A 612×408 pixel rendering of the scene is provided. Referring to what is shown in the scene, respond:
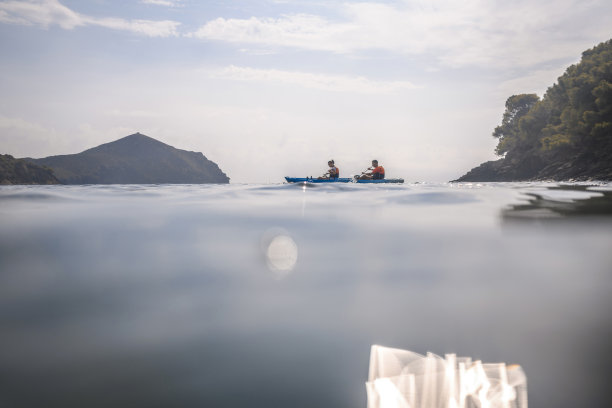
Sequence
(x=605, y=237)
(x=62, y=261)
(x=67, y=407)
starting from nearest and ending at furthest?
(x=67, y=407)
(x=62, y=261)
(x=605, y=237)

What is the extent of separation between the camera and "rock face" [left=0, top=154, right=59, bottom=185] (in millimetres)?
82188

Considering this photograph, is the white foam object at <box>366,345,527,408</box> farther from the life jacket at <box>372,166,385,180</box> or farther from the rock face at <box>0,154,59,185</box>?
the rock face at <box>0,154,59,185</box>

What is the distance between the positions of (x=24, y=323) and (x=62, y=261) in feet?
8.24

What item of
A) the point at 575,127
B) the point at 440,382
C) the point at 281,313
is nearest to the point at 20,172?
the point at 281,313

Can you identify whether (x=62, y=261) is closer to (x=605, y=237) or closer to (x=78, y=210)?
(x=78, y=210)

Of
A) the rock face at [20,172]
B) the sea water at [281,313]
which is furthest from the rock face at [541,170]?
the rock face at [20,172]

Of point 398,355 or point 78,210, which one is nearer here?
point 398,355

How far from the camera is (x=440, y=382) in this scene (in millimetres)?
2662

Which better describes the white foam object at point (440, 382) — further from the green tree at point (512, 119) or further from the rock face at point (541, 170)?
the green tree at point (512, 119)

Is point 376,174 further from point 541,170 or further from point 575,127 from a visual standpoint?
point 541,170

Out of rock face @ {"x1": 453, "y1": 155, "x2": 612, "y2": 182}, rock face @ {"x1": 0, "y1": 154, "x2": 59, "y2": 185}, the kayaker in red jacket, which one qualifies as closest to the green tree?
rock face @ {"x1": 453, "y1": 155, "x2": 612, "y2": 182}

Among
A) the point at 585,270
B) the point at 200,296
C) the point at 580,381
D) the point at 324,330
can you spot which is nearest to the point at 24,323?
the point at 200,296

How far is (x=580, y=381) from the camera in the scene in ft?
8.55

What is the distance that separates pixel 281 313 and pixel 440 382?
5.53ft
